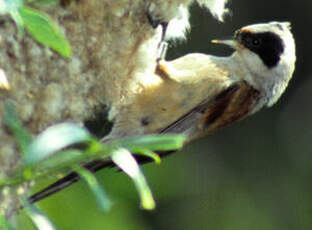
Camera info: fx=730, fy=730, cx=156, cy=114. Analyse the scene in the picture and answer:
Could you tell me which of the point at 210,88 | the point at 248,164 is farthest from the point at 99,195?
the point at 248,164

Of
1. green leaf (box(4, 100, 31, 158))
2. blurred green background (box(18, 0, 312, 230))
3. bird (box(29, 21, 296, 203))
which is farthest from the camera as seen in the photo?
blurred green background (box(18, 0, 312, 230))

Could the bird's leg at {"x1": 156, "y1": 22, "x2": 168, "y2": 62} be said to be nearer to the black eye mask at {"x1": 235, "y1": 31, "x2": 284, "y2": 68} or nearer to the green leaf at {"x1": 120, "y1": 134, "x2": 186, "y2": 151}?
the black eye mask at {"x1": 235, "y1": 31, "x2": 284, "y2": 68}

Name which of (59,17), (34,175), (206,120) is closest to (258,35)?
(206,120)

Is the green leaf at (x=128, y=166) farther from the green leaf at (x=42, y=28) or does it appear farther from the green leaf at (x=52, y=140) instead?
the green leaf at (x=42, y=28)

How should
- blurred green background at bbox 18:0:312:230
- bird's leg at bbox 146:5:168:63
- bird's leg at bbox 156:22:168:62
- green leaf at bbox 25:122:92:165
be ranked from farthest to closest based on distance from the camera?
blurred green background at bbox 18:0:312:230 < bird's leg at bbox 156:22:168:62 < bird's leg at bbox 146:5:168:63 < green leaf at bbox 25:122:92:165

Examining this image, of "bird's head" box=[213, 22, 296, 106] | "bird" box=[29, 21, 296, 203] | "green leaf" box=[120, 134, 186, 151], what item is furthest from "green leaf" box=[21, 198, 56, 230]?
"bird's head" box=[213, 22, 296, 106]

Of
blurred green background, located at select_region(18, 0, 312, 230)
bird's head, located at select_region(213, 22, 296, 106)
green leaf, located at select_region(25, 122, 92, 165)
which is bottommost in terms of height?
blurred green background, located at select_region(18, 0, 312, 230)

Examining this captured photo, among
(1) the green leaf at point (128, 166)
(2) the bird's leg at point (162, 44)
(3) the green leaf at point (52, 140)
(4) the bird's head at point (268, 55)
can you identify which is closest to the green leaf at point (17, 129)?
(3) the green leaf at point (52, 140)
